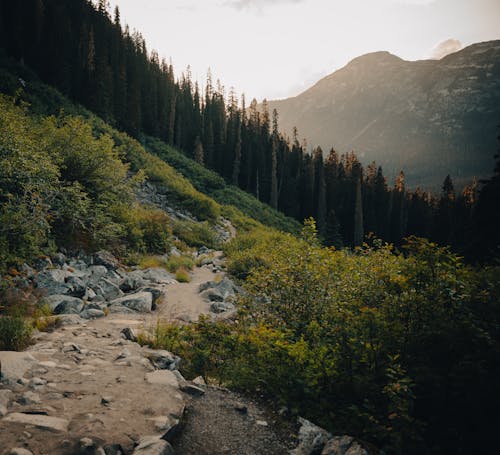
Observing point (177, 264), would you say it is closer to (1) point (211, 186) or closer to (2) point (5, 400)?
(2) point (5, 400)

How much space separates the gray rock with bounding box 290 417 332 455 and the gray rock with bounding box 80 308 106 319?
4552 mm

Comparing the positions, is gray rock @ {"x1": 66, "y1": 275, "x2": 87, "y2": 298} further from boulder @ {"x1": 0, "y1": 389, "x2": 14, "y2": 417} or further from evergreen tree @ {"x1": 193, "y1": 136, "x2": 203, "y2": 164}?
evergreen tree @ {"x1": 193, "y1": 136, "x2": 203, "y2": 164}

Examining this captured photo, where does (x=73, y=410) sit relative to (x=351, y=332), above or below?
below

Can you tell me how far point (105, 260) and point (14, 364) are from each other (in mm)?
5742

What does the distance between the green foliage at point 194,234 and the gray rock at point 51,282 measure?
9.24m

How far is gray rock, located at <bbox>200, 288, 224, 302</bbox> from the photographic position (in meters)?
8.80

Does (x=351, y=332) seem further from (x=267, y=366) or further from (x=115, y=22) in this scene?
(x=115, y=22)

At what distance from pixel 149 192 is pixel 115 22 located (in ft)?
156

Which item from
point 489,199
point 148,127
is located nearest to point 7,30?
point 148,127

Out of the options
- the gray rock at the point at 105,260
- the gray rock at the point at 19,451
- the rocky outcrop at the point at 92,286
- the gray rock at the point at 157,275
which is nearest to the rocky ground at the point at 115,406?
the gray rock at the point at 19,451

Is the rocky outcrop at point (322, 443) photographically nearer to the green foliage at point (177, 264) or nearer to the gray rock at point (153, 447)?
the gray rock at point (153, 447)

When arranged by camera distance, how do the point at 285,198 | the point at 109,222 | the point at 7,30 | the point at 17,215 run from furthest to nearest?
the point at 285,198, the point at 7,30, the point at 109,222, the point at 17,215

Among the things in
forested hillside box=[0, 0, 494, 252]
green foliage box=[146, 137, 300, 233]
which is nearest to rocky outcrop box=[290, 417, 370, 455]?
green foliage box=[146, 137, 300, 233]

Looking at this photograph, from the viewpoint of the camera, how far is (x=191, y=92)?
68688 millimetres
